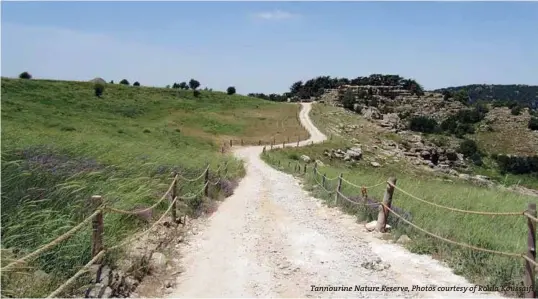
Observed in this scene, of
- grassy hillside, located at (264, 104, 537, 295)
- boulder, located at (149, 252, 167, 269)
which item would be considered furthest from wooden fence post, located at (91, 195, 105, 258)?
grassy hillside, located at (264, 104, 537, 295)

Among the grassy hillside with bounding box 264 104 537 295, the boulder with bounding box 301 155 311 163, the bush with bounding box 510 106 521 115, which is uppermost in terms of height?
the bush with bounding box 510 106 521 115

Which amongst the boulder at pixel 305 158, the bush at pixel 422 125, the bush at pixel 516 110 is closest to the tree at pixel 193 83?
the bush at pixel 422 125

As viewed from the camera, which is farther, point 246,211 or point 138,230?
point 246,211

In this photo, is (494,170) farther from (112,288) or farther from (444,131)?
(112,288)

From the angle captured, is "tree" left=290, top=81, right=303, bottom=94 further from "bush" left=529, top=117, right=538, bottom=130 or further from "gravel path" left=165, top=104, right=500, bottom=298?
"gravel path" left=165, top=104, right=500, bottom=298

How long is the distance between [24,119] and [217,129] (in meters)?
22.2

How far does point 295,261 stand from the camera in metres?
8.08

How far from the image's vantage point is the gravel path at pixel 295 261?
22.2ft

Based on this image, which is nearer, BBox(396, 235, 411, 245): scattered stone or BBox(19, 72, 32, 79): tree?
BBox(396, 235, 411, 245): scattered stone

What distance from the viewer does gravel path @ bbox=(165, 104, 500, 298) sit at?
6.77 m

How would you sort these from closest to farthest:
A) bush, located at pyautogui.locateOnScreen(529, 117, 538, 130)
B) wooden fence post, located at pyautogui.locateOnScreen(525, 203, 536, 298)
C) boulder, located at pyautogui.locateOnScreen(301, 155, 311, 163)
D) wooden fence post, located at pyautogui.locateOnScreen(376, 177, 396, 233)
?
wooden fence post, located at pyautogui.locateOnScreen(525, 203, 536, 298), wooden fence post, located at pyautogui.locateOnScreen(376, 177, 396, 233), boulder, located at pyautogui.locateOnScreen(301, 155, 311, 163), bush, located at pyautogui.locateOnScreen(529, 117, 538, 130)

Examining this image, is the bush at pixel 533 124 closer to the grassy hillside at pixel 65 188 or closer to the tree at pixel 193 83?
the tree at pixel 193 83

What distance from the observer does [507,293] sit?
6.51 metres

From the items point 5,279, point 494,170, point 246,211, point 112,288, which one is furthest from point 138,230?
point 494,170
